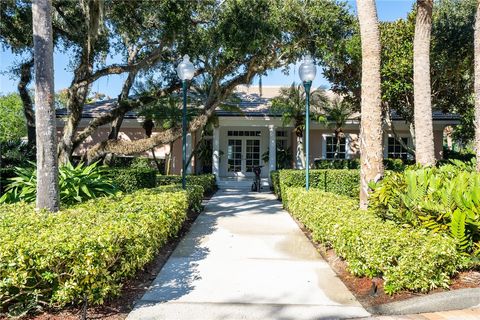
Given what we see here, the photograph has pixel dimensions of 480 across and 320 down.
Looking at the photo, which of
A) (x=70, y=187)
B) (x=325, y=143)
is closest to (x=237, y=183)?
(x=325, y=143)

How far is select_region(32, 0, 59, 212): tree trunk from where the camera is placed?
600cm

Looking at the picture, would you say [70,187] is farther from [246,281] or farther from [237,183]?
[237,183]

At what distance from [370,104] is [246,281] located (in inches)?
149

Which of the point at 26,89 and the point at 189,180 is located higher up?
the point at 26,89

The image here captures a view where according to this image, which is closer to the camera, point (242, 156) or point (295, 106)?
point (295, 106)

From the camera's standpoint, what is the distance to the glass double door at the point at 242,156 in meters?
22.0

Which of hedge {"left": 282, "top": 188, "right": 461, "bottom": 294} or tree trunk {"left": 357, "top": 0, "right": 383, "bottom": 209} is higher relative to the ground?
tree trunk {"left": 357, "top": 0, "right": 383, "bottom": 209}

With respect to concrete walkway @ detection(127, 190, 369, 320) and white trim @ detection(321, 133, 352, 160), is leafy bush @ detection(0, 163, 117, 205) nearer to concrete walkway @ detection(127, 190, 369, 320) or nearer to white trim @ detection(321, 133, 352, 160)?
concrete walkway @ detection(127, 190, 369, 320)

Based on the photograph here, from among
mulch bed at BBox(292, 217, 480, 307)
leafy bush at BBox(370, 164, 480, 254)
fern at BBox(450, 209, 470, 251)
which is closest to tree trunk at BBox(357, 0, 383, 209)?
leafy bush at BBox(370, 164, 480, 254)

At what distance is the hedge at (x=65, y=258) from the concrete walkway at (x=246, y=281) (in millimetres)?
510

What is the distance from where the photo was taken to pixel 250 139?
22172 millimetres

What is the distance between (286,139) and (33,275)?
1943 centimetres

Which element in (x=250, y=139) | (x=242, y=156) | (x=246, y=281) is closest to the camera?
(x=246, y=281)

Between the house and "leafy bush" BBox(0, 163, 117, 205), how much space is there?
1087cm
